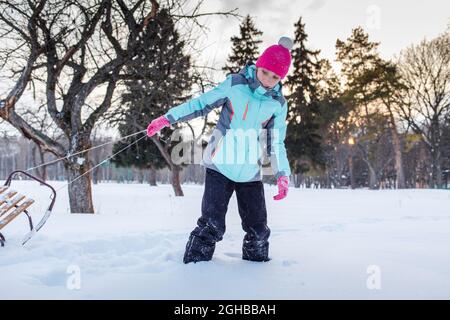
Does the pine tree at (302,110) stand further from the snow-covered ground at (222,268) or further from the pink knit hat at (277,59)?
the pink knit hat at (277,59)

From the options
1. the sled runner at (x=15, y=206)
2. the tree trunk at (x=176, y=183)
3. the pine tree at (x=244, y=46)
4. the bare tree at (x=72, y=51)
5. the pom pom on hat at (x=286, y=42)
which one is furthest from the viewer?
the pine tree at (x=244, y=46)

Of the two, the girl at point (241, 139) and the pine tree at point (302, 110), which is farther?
the pine tree at point (302, 110)

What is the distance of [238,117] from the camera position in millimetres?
2973

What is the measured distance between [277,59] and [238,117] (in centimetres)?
57

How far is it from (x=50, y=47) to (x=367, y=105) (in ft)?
85.7

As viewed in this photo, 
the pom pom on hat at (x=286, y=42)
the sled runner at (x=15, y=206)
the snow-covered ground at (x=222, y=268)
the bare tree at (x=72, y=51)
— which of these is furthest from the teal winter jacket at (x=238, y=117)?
the bare tree at (x=72, y=51)

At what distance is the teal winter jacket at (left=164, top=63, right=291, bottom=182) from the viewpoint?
2947 millimetres

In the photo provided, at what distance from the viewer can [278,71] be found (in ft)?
9.45

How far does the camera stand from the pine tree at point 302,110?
81.4ft

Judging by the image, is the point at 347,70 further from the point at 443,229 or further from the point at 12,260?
the point at 12,260

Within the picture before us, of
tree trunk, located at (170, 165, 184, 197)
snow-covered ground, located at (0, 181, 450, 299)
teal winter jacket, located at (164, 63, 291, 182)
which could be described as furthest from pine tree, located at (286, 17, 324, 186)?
teal winter jacket, located at (164, 63, 291, 182)

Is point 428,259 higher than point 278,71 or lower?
lower

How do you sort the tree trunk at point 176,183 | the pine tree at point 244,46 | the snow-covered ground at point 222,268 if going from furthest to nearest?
the pine tree at point 244,46 → the tree trunk at point 176,183 → the snow-covered ground at point 222,268
